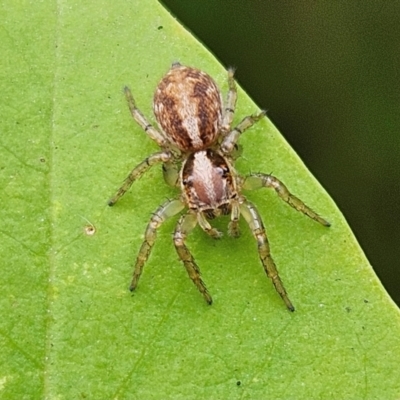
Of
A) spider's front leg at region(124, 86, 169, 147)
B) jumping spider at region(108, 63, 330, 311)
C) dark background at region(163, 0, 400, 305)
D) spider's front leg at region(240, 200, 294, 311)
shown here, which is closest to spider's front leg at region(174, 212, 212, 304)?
jumping spider at region(108, 63, 330, 311)


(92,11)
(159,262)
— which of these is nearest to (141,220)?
(159,262)

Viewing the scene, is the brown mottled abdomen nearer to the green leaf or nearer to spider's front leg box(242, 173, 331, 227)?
the green leaf

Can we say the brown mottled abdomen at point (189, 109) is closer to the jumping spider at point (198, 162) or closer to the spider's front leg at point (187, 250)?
the jumping spider at point (198, 162)

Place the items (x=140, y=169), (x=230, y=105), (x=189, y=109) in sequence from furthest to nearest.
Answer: (x=189, y=109), (x=230, y=105), (x=140, y=169)

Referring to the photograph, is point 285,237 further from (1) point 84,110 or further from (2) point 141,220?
(1) point 84,110

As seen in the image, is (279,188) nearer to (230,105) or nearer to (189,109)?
(230,105)

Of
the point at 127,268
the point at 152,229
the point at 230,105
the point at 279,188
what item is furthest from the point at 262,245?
the point at 230,105
